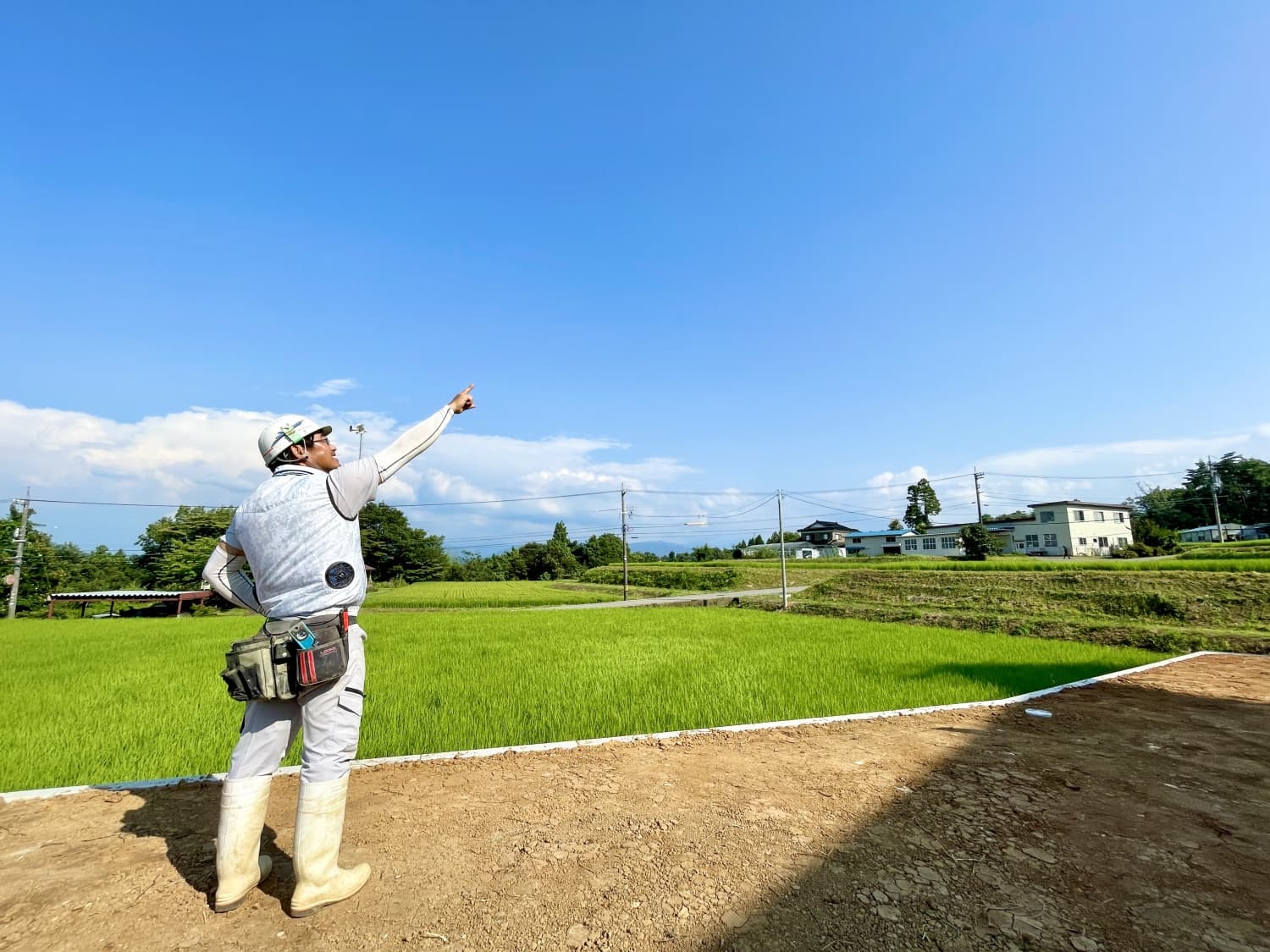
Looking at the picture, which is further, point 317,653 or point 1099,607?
point 1099,607

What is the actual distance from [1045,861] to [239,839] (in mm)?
4080

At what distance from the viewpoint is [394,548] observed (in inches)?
2431

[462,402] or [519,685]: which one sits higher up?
[462,402]

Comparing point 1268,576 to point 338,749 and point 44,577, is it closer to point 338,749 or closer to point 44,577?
point 338,749

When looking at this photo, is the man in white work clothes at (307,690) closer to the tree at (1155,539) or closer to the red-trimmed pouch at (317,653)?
the red-trimmed pouch at (317,653)

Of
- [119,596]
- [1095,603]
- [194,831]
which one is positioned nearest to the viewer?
[194,831]

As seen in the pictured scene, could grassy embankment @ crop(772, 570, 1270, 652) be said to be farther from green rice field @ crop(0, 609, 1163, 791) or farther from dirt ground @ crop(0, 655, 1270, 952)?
dirt ground @ crop(0, 655, 1270, 952)

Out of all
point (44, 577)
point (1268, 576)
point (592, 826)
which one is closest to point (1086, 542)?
point (1268, 576)

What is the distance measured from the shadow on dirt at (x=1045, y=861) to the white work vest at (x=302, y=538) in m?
2.34

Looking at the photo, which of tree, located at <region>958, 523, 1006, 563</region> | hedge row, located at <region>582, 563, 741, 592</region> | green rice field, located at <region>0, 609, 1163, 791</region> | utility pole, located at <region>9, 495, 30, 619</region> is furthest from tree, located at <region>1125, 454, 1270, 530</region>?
utility pole, located at <region>9, 495, 30, 619</region>

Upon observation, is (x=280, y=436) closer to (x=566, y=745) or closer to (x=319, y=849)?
(x=319, y=849)

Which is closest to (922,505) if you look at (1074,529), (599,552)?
(1074,529)

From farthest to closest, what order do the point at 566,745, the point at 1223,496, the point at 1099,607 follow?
the point at 1223,496 → the point at 1099,607 → the point at 566,745

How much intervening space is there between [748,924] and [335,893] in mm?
1884
